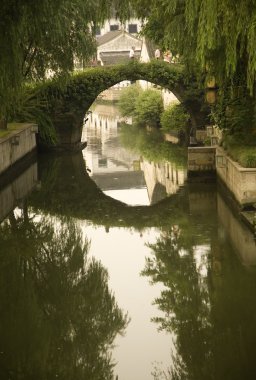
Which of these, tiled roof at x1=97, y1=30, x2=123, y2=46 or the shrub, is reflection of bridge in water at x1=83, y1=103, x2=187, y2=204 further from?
tiled roof at x1=97, y1=30, x2=123, y2=46

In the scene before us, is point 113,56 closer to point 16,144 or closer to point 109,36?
point 109,36

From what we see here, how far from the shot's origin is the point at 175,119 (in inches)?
1481

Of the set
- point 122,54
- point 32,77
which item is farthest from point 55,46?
point 122,54

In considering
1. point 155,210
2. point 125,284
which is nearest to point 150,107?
point 155,210

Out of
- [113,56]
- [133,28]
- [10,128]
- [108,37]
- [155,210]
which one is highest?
[133,28]

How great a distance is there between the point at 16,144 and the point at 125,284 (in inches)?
504

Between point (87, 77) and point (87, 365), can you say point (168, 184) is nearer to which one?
point (87, 77)

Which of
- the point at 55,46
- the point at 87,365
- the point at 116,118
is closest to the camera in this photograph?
the point at 87,365

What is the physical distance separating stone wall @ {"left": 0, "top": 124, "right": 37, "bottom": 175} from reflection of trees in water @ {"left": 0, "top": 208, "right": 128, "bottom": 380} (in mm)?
6813

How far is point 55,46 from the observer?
86.9 ft

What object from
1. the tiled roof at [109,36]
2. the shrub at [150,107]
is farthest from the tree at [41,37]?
the tiled roof at [109,36]

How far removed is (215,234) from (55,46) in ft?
44.9

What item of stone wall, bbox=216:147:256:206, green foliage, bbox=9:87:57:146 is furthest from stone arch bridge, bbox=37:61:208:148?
stone wall, bbox=216:147:256:206

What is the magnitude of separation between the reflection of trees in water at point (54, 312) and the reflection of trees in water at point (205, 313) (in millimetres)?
903
